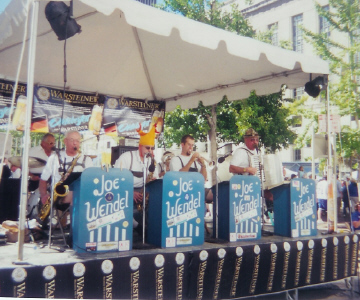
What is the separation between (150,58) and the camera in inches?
239

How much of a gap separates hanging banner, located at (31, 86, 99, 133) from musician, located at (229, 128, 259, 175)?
3204 mm

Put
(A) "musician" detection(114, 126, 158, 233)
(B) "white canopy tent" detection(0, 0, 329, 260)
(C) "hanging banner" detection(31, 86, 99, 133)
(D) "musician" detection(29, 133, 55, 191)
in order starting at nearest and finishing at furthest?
(B) "white canopy tent" detection(0, 0, 329, 260), (A) "musician" detection(114, 126, 158, 233), (D) "musician" detection(29, 133, 55, 191), (C) "hanging banner" detection(31, 86, 99, 133)

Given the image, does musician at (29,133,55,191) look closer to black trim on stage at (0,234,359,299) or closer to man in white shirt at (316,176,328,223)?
black trim on stage at (0,234,359,299)

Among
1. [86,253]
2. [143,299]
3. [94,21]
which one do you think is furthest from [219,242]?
[94,21]

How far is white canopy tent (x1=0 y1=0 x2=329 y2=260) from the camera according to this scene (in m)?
3.56

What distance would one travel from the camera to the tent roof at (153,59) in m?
3.64

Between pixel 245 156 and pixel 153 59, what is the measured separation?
2292mm

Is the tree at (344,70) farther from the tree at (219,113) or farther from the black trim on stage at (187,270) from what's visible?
the black trim on stage at (187,270)

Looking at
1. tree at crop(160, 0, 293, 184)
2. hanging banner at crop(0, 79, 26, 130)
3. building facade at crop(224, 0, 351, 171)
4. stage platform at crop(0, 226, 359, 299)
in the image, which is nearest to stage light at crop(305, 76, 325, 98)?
stage platform at crop(0, 226, 359, 299)

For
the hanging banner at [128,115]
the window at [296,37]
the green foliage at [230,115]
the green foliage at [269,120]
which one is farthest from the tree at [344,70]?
the hanging banner at [128,115]

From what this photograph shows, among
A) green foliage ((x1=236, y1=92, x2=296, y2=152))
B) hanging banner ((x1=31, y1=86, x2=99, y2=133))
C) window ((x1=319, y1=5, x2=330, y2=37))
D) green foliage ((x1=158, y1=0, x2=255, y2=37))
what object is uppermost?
green foliage ((x1=158, y1=0, x2=255, y2=37))

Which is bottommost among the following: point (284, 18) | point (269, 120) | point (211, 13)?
point (269, 120)

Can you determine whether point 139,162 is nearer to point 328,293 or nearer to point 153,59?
point 153,59

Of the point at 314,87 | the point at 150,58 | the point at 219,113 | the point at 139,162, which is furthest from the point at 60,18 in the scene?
the point at 219,113
